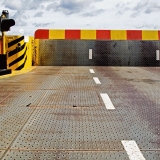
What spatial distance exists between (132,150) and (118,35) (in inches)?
449

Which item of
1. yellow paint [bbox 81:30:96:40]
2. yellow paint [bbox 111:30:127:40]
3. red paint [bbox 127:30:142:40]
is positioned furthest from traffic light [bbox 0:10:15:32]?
red paint [bbox 127:30:142:40]

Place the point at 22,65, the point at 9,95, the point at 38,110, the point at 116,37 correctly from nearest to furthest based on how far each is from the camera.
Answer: the point at 38,110 → the point at 9,95 → the point at 22,65 → the point at 116,37

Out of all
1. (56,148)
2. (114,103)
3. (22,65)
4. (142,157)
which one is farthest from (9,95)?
(22,65)

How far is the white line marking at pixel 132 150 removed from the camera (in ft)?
9.96

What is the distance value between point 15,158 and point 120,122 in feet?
5.72

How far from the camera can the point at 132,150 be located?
321 centimetres

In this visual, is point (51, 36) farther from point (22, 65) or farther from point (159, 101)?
point (159, 101)

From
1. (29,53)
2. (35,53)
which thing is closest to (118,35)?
(35,53)

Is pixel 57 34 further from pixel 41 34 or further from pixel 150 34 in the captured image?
pixel 150 34

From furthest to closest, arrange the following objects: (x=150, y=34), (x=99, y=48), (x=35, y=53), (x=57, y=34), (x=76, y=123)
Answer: (x=150, y=34) < (x=57, y=34) < (x=99, y=48) < (x=35, y=53) < (x=76, y=123)

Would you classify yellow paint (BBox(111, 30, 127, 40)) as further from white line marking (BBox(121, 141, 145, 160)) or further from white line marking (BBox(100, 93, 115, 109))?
white line marking (BBox(121, 141, 145, 160))

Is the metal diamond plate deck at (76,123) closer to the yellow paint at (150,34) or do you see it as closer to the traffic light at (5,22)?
the traffic light at (5,22)

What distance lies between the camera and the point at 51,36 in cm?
1420

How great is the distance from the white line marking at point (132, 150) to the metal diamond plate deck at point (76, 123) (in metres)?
0.04
